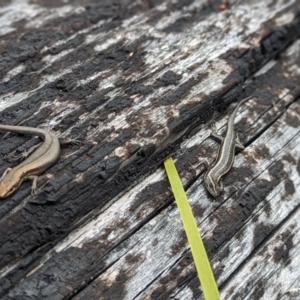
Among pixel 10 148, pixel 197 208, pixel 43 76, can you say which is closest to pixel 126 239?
pixel 197 208

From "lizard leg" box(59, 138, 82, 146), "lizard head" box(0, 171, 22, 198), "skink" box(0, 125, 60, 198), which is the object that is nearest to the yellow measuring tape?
"lizard leg" box(59, 138, 82, 146)

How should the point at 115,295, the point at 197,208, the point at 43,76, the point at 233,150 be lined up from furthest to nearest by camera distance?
1. the point at 43,76
2. the point at 233,150
3. the point at 197,208
4. the point at 115,295

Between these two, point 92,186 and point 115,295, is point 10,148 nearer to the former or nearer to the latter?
point 92,186

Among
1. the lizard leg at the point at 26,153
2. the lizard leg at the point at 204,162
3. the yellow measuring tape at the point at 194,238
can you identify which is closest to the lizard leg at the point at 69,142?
the lizard leg at the point at 26,153

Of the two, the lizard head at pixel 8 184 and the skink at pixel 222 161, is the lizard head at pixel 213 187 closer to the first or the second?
the skink at pixel 222 161

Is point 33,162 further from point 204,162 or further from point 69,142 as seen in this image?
point 204,162

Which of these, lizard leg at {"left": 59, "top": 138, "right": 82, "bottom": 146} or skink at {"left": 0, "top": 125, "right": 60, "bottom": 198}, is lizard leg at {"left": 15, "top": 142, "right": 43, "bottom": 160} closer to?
skink at {"left": 0, "top": 125, "right": 60, "bottom": 198}
